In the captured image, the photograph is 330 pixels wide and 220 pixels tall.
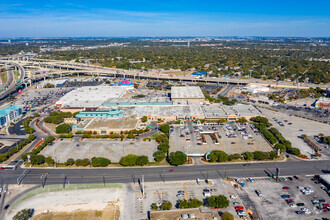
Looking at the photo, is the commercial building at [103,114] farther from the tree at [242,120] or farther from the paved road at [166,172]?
the tree at [242,120]

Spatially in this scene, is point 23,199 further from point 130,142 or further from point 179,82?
point 179,82

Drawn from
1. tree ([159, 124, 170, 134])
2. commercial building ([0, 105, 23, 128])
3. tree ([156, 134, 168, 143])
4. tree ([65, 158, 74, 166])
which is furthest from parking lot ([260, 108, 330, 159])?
commercial building ([0, 105, 23, 128])

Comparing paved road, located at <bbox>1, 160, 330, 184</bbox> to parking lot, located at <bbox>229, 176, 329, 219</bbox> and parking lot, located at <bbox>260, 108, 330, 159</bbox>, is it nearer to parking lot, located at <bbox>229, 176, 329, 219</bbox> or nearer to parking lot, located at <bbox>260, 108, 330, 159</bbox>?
parking lot, located at <bbox>229, 176, 329, 219</bbox>

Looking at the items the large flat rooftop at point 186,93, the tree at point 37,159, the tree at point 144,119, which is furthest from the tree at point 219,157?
the large flat rooftop at point 186,93

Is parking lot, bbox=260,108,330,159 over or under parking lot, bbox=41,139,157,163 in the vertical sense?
over

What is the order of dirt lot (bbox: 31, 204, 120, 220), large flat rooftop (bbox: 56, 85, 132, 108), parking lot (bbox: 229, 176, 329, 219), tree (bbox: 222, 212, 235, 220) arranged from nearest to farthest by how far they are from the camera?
tree (bbox: 222, 212, 235, 220) < dirt lot (bbox: 31, 204, 120, 220) < parking lot (bbox: 229, 176, 329, 219) < large flat rooftop (bbox: 56, 85, 132, 108)

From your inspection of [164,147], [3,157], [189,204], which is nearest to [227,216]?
[189,204]

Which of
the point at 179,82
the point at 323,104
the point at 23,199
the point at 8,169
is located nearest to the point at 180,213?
the point at 23,199
